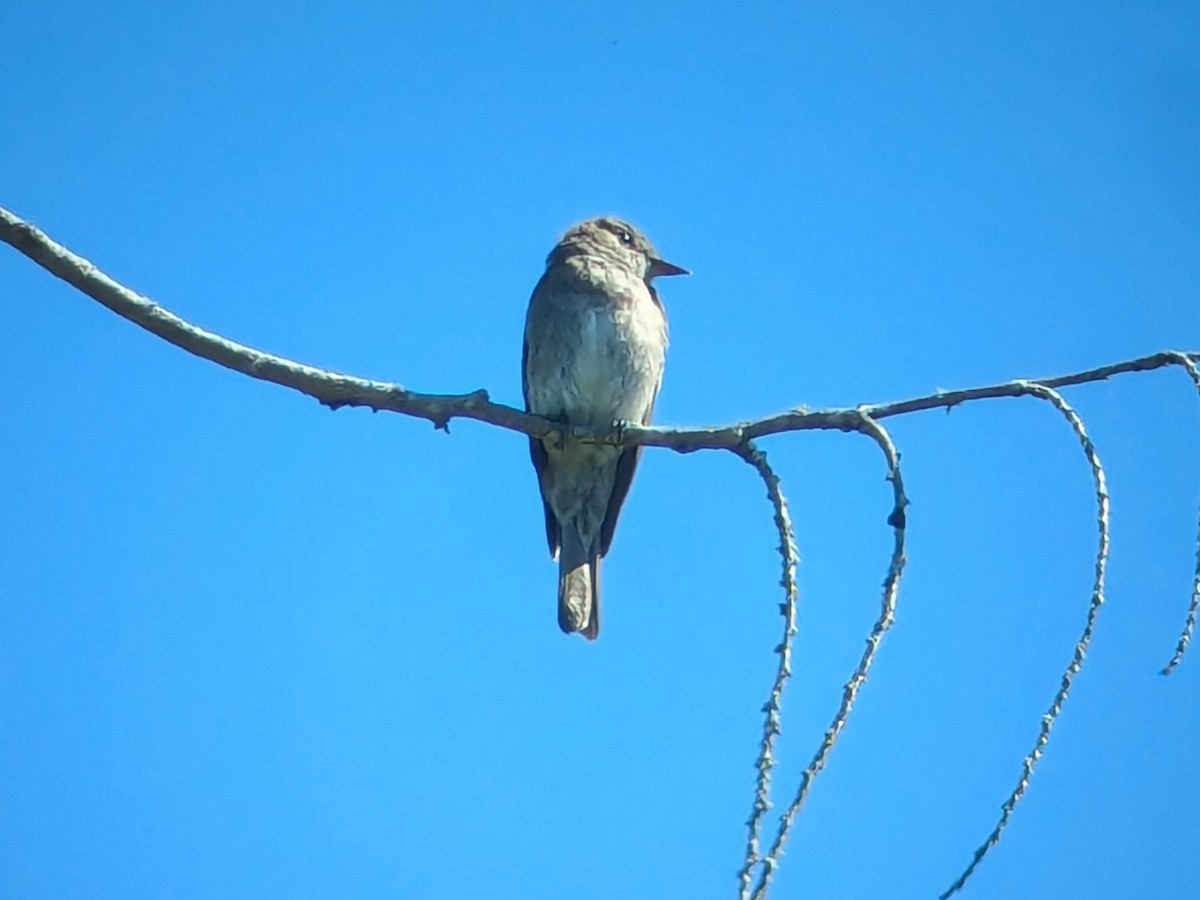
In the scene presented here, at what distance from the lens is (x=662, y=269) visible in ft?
21.8

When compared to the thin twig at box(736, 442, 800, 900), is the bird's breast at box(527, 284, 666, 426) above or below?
above

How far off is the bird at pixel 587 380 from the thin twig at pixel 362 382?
2056 mm

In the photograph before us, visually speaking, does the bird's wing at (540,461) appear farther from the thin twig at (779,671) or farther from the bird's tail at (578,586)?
the thin twig at (779,671)

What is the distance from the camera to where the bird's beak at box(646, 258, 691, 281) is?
663 cm

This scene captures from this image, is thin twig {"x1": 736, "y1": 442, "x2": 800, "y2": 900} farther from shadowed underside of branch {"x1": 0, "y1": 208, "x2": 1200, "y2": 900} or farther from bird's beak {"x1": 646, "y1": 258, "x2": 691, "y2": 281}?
bird's beak {"x1": 646, "y1": 258, "x2": 691, "y2": 281}

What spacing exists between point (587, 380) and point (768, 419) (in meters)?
2.59

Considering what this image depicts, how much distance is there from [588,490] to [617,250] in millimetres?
1152

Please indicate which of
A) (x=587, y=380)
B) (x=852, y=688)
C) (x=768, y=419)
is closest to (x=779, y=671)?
(x=852, y=688)

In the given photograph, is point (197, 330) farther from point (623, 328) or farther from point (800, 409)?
point (623, 328)

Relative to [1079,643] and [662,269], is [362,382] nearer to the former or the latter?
[1079,643]

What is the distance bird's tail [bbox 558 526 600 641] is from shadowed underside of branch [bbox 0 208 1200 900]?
7.00ft

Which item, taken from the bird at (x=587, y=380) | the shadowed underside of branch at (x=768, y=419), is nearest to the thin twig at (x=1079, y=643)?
the shadowed underside of branch at (x=768, y=419)

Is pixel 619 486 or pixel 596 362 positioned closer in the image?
pixel 596 362

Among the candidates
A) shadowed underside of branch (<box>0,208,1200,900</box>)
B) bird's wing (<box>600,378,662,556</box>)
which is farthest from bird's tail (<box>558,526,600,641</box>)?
shadowed underside of branch (<box>0,208,1200,900</box>)
